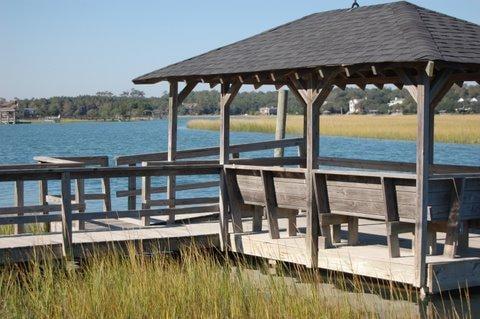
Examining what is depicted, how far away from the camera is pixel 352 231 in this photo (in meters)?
12.7

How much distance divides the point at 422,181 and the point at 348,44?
7.77ft

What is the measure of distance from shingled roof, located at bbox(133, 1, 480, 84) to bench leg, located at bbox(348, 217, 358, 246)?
221 centimetres

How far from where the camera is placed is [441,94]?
13648 millimetres

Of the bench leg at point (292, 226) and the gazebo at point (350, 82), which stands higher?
the gazebo at point (350, 82)

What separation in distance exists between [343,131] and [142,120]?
14184 centimetres

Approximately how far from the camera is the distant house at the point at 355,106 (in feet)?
388

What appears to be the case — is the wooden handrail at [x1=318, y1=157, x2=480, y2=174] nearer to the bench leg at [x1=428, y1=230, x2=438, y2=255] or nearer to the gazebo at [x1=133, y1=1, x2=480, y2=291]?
the gazebo at [x1=133, y1=1, x2=480, y2=291]

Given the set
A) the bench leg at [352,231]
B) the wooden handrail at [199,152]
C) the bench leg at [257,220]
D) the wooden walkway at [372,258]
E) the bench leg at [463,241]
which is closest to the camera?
the wooden walkway at [372,258]

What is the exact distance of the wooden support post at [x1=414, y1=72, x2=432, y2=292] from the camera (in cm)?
1090

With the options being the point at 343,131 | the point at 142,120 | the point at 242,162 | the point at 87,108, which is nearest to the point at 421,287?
the point at 242,162

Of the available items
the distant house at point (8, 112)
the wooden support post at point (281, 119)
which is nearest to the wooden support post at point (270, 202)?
the wooden support post at point (281, 119)

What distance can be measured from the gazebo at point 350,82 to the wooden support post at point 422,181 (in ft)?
0.04

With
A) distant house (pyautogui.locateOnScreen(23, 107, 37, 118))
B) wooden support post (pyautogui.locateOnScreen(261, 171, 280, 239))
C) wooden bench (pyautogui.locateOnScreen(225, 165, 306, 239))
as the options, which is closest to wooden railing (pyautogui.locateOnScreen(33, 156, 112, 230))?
wooden bench (pyautogui.locateOnScreen(225, 165, 306, 239))

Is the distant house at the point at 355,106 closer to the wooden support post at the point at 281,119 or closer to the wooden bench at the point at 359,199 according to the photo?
the wooden support post at the point at 281,119
